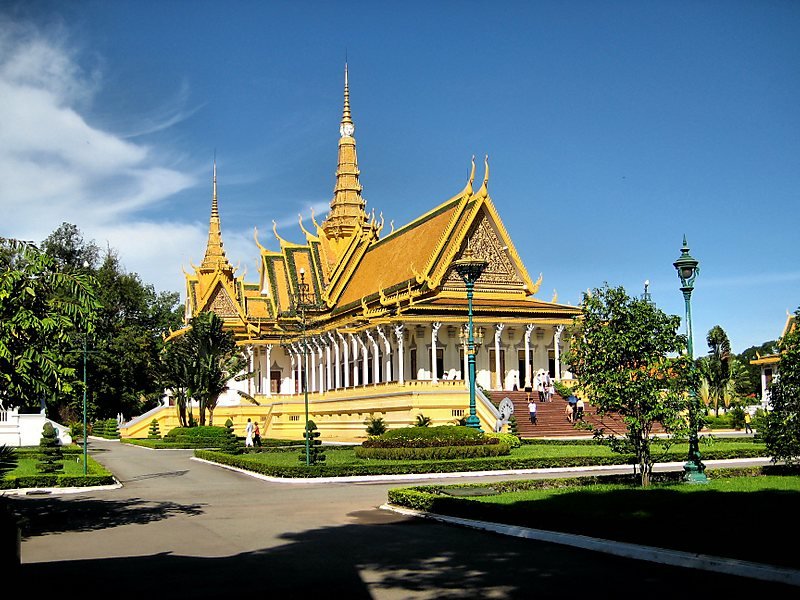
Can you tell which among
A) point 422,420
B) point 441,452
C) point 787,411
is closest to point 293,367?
point 422,420

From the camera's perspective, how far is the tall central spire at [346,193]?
66.5m

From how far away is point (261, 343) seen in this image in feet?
205

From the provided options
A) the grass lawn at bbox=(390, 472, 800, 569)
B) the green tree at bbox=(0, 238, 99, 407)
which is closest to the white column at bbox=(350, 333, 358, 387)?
the grass lawn at bbox=(390, 472, 800, 569)

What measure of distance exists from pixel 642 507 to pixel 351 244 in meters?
47.5

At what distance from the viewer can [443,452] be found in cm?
2784

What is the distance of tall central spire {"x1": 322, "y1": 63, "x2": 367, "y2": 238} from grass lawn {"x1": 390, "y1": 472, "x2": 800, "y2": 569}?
4797 centimetres

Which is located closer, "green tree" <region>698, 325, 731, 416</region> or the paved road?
the paved road

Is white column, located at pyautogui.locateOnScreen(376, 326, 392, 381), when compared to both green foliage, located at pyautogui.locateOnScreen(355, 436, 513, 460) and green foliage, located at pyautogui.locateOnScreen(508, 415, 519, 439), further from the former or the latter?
green foliage, located at pyautogui.locateOnScreen(355, 436, 513, 460)

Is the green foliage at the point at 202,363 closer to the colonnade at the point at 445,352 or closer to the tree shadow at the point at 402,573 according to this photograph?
the colonnade at the point at 445,352

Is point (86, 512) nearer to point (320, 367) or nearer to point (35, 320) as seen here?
point (35, 320)

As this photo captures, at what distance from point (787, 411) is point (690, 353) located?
2.18m

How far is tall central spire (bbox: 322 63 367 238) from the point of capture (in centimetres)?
6650

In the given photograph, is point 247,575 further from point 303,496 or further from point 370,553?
point 303,496

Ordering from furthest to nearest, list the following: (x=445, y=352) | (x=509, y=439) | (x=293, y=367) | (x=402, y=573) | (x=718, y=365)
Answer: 1. (x=718, y=365)
2. (x=293, y=367)
3. (x=445, y=352)
4. (x=509, y=439)
5. (x=402, y=573)
